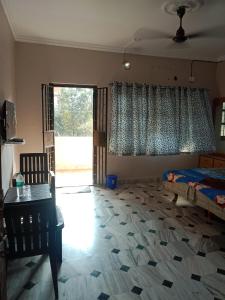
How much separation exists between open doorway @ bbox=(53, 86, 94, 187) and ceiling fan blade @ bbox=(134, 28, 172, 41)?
6.45 ft

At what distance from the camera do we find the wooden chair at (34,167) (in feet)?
10.7

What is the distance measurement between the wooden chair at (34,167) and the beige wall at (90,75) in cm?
121

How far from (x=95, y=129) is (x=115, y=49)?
1.64 meters

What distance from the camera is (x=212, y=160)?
511 cm

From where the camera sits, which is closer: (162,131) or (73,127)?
(162,131)

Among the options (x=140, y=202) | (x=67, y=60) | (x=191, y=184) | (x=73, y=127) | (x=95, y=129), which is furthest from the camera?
(x=73, y=127)

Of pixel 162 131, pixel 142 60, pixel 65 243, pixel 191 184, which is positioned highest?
pixel 142 60

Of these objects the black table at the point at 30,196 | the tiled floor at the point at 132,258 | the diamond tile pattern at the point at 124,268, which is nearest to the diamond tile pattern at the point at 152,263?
the tiled floor at the point at 132,258

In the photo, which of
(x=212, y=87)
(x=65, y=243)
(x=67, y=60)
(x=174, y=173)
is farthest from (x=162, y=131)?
(x=65, y=243)

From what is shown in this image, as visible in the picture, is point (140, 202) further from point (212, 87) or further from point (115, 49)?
point (212, 87)

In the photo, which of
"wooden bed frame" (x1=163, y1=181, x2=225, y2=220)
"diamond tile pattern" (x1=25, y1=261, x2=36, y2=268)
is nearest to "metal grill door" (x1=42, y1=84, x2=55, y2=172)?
"diamond tile pattern" (x1=25, y1=261, x2=36, y2=268)

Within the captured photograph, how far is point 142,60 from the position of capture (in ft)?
16.0

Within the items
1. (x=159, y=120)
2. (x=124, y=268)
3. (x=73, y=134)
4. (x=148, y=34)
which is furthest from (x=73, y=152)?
(x=124, y=268)

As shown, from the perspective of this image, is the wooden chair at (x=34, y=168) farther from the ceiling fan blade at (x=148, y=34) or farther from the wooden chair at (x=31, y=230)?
the ceiling fan blade at (x=148, y=34)
